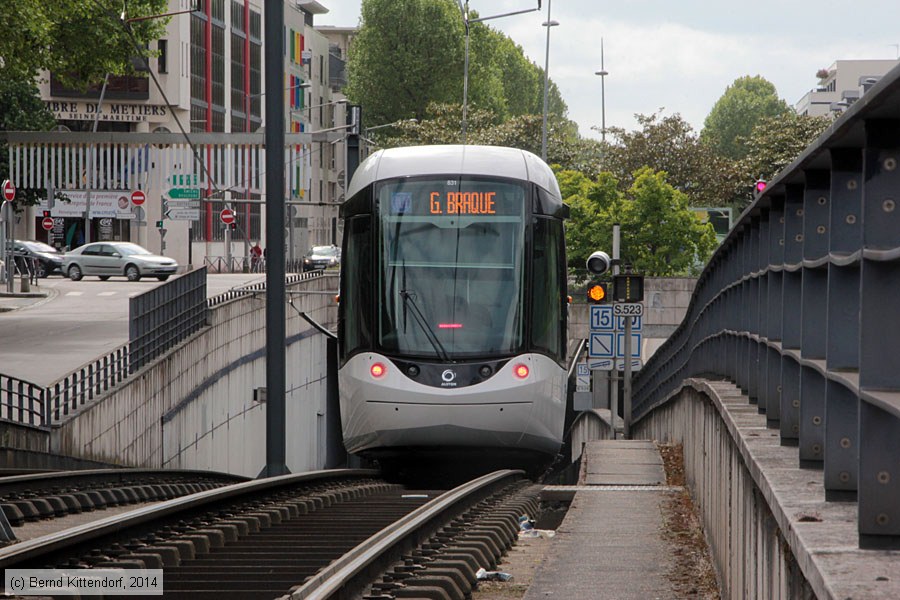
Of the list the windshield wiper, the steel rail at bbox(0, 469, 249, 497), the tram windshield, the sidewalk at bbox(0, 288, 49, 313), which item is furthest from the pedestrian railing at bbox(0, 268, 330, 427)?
the sidewalk at bbox(0, 288, 49, 313)

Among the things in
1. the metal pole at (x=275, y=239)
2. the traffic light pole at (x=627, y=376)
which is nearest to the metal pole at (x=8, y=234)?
the traffic light pole at (x=627, y=376)

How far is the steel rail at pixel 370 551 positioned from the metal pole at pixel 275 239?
19.4ft

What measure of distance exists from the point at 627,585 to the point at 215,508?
4.15 meters

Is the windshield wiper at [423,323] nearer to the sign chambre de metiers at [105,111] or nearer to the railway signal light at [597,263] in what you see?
the railway signal light at [597,263]

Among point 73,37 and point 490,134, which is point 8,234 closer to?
point 73,37

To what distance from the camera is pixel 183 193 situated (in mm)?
60219

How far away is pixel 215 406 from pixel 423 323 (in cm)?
1420

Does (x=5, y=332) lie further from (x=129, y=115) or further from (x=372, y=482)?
(x=129, y=115)

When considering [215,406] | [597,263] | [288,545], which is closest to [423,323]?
[288,545]

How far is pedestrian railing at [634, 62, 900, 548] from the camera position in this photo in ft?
13.4

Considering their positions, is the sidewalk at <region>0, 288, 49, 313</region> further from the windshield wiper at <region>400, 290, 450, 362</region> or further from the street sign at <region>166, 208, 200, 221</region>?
the windshield wiper at <region>400, 290, 450, 362</region>

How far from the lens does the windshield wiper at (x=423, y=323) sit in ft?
60.4

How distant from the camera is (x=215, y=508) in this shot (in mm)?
11609

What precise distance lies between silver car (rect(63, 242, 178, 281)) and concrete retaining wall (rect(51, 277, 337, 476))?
1481 centimetres
